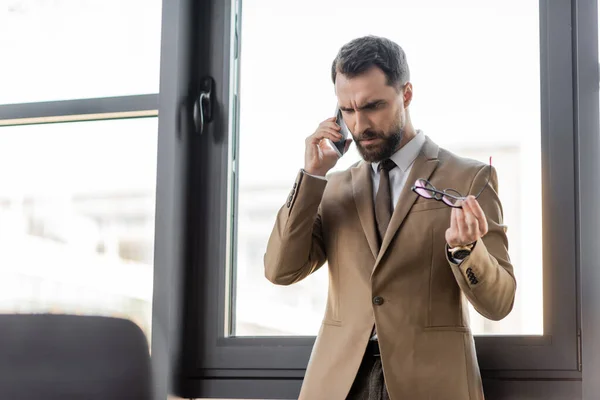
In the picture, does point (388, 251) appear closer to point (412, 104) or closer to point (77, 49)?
point (412, 104)

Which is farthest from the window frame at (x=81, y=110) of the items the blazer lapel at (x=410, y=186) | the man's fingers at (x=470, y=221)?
the man's fingers at (x=470, y=221)

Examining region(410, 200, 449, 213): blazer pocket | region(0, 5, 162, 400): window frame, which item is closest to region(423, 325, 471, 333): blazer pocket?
region(410, 200, 449, 213): blazer pocket

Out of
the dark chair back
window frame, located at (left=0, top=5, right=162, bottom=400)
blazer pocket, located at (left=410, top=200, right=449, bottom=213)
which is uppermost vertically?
window frame, located at (left=0, top=5, right=162, bottom=400)

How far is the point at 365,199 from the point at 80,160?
85 cm

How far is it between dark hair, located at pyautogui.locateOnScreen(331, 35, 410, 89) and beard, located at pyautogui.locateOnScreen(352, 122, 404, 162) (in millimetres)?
94

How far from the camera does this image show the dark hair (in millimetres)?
1584

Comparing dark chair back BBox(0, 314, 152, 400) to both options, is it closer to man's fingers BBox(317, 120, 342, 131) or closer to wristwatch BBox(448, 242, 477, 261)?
man's fingers BBox(317, 120, 342, 131)

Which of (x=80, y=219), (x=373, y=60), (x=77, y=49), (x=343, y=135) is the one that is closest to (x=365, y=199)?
(x=343, y=135)

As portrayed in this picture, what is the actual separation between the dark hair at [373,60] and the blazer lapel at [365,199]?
19 cm

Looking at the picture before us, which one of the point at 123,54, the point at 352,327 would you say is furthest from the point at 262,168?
the point at 352,327

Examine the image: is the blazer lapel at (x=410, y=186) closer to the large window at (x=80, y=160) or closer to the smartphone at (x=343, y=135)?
the smartphone at (x=343, y=135)

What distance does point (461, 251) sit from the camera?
1.38 m

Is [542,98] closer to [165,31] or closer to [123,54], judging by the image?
[165,31]

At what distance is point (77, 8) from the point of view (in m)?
2.18
